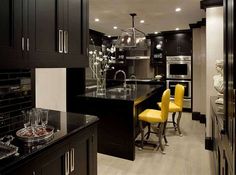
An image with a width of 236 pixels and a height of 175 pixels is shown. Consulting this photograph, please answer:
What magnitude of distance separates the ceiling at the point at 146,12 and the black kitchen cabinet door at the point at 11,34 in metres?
2.83

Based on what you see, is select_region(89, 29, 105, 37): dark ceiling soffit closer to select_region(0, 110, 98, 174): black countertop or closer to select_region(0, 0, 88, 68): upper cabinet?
select_region(0, 0, 88, 68): upper cabinet

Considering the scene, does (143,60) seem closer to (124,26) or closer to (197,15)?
(124,26)

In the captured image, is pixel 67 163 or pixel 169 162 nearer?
pixel 67 163

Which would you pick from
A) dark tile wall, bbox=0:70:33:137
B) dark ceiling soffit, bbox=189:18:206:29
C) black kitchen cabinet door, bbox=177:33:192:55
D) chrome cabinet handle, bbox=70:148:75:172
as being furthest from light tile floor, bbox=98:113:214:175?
black kitchen cabinet door, bbox=177:33:192:55

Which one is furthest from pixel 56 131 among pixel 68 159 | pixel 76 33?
pixel 76 33

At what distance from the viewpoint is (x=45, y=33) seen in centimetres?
156

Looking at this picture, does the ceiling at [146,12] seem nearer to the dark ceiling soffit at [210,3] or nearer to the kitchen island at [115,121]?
the dark ceiling soffit at [210,3]

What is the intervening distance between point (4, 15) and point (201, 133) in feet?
15.0

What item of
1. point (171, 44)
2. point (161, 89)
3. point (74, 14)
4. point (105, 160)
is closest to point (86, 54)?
point (74, 14)

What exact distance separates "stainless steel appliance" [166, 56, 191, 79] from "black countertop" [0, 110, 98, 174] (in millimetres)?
5677

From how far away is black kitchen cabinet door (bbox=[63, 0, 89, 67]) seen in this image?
1.82m

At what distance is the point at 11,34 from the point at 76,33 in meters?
0.76

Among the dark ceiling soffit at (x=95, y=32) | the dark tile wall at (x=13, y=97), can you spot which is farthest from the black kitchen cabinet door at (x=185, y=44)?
the dark tile wall at (x=13, y=97)

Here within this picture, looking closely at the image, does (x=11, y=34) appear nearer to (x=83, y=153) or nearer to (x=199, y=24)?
(x=83, y=153)
